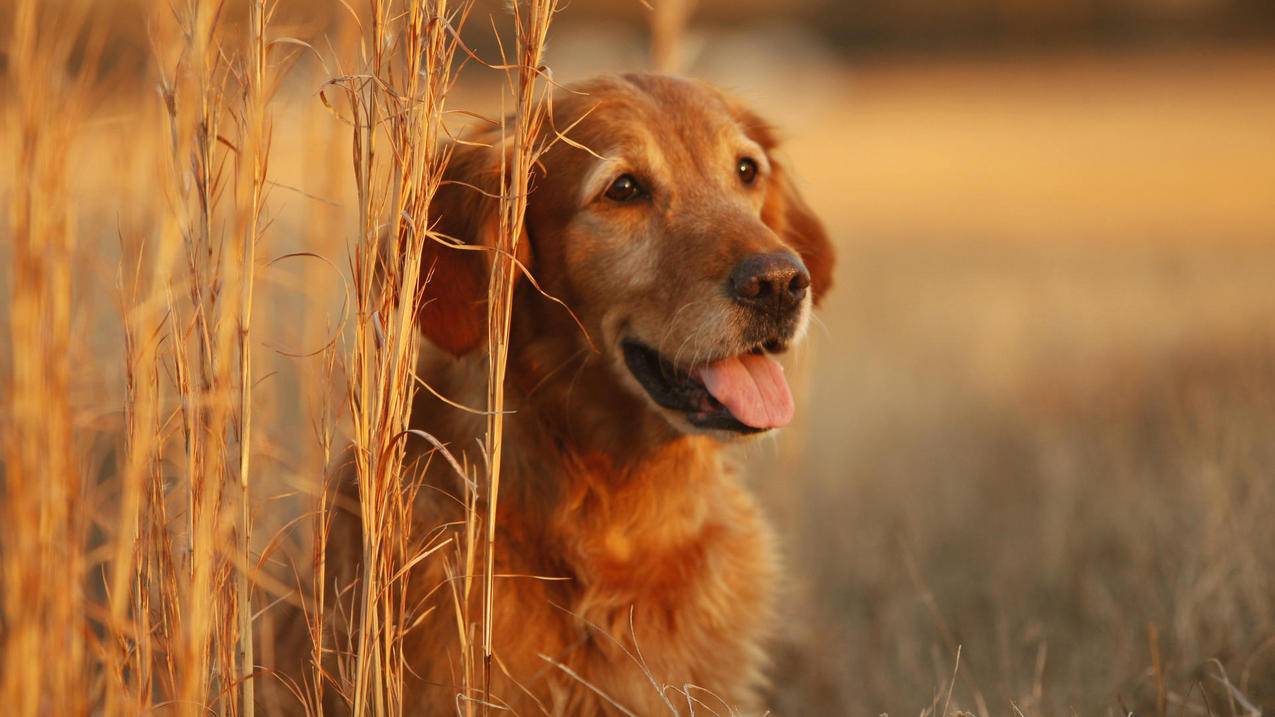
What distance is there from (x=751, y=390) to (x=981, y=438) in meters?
2.84

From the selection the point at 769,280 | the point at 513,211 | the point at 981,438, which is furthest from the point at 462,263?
the point at 981,438

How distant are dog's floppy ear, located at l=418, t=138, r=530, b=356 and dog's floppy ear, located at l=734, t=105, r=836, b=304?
0.80 m

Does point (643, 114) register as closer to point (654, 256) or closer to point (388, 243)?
point (654, 256)

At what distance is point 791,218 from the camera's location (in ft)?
10.3

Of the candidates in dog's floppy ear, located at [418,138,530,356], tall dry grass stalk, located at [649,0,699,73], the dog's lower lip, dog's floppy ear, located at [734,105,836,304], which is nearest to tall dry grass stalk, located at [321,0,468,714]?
dog's floppy ear, located at [418,138,530,356]

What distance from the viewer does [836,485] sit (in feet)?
15.7

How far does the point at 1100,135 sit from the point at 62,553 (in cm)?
1669

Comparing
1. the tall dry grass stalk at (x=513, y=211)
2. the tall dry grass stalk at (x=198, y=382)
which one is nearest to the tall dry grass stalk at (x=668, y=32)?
the tall dry grass stalk at (x=513, y=211)

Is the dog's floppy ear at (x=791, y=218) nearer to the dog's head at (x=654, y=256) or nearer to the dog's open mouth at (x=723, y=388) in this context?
the dog's head at (x=654, y=256)

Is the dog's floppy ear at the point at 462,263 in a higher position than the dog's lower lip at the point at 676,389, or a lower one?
higher

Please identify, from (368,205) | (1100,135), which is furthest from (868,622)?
(1100,135)

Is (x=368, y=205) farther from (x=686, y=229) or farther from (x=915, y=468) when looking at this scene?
(x=915, y=468)

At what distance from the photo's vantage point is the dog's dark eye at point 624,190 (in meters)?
2.61

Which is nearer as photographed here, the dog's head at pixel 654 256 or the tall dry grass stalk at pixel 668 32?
the dog's head at pixel 654 256
